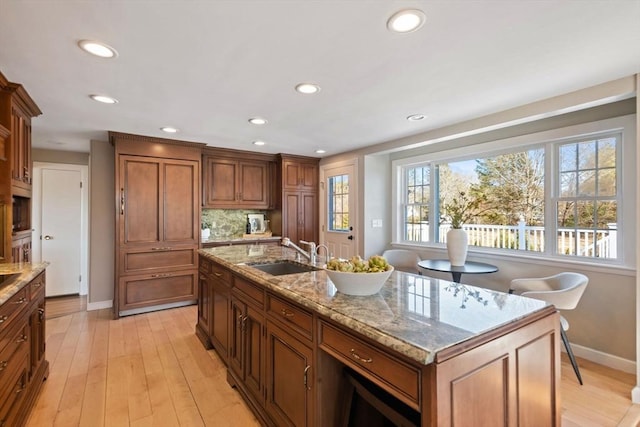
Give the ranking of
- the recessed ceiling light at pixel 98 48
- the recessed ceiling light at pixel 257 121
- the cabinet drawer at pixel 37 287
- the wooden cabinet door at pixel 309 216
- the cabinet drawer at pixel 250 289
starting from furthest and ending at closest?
the wooden cabinet door at pixel 309 216, the recessed ceiling light at pixel 257 121, the cabinet drawer at pixel 37 287, the cabinet drawer at pixel 250 289, the recessed ceiling light at pixel 98 48

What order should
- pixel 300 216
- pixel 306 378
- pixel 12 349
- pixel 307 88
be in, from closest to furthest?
pixel 306 378, pixel 12 349, pixel 307 88, pixel 300 216

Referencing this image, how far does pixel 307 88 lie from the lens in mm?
2469

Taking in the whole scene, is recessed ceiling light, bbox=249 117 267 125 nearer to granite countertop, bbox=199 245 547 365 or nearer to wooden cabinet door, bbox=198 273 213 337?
wooden cabinet door, bbox=198 273 213 337

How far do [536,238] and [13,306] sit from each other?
4354 mm

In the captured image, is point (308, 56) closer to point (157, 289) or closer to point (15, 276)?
point (15, 276)

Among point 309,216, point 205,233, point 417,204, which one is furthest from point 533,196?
point 205,233

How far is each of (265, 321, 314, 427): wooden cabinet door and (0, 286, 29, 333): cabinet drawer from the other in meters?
1.38

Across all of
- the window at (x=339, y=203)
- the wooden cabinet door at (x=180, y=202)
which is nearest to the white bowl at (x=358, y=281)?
the wooden cabinet door at (x=180, y=202)

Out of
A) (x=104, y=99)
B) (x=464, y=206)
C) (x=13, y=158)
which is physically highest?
(x=104, y=99)

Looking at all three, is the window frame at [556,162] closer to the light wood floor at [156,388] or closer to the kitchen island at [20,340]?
the light wood floor at [156,388]

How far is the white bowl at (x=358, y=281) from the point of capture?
150 centimetres

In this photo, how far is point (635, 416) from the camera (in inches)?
79.9

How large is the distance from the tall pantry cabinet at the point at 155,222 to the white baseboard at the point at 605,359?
4.50 meters

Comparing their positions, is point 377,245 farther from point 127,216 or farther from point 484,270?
point 127,216
